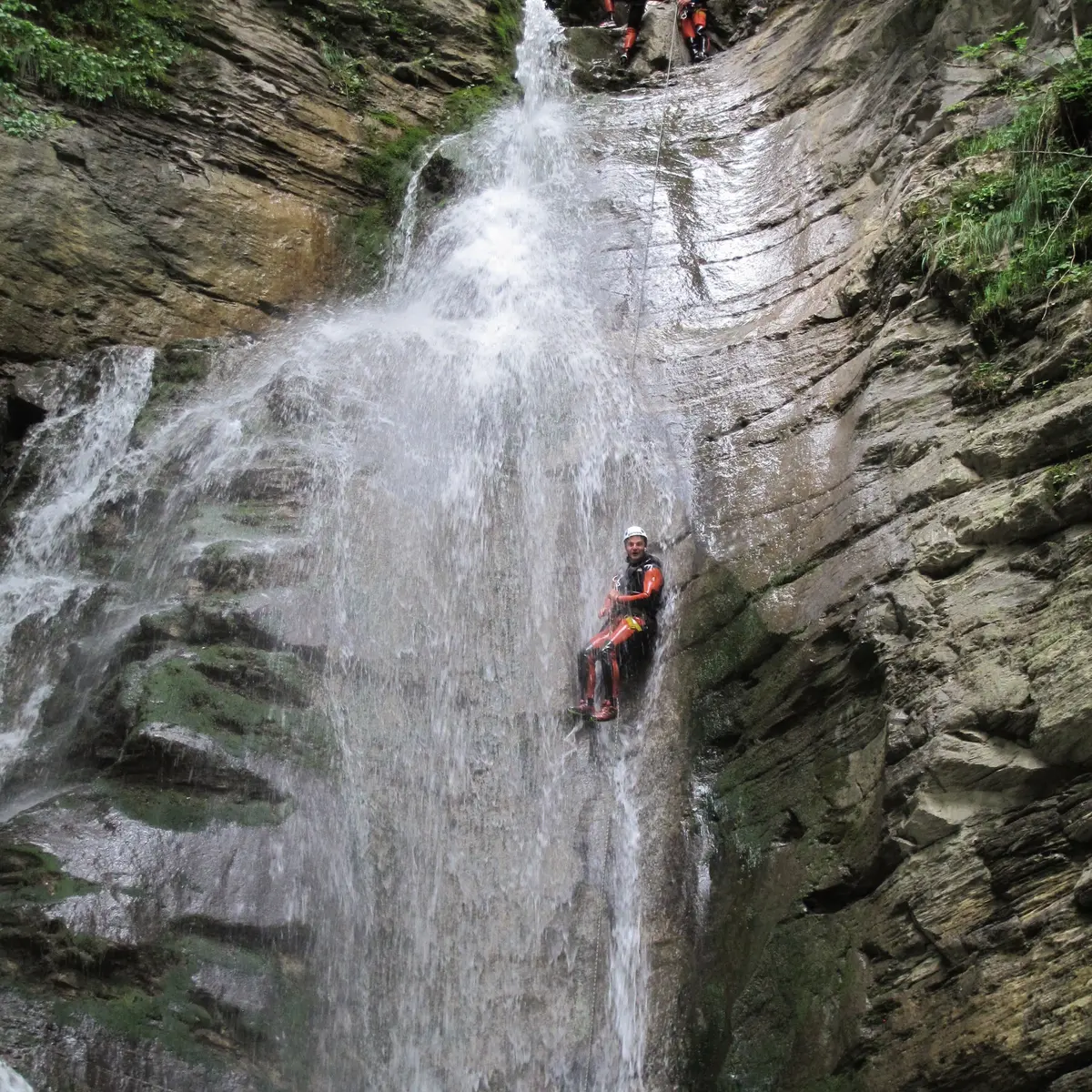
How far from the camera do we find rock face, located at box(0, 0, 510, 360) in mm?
11953

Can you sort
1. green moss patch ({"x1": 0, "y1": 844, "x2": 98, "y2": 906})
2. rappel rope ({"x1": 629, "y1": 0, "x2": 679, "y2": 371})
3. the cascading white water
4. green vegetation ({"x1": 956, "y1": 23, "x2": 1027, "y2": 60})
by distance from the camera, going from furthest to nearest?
rappel rope ({"x1": 629, "y1": 0, "x2": 679, "y2": 371}), green vegetation ({"x1": 956, "y1": 23, "x2": 1027, "y2": 60}), the cascading white water, green moss patch ({"x1": 0, "y1": 844, "x2": 98, "y2": 906})

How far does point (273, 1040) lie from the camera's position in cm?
650

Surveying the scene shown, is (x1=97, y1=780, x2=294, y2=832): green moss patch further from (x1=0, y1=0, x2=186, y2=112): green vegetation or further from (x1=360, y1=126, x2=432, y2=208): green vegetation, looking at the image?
(x1=360, y1=126, x2=432, y2=208): green vegetation

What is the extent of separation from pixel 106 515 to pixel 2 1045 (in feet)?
17.0

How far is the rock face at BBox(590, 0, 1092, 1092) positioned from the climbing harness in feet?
1.42

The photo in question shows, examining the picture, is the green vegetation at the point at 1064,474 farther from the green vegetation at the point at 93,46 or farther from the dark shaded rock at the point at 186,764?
the green vegetation at the point at 93,46

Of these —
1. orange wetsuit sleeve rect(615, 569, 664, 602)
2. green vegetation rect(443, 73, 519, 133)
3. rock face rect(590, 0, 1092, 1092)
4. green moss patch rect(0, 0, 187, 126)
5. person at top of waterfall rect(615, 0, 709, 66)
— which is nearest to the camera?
rock face rect(590, 0, 1092, 1092)

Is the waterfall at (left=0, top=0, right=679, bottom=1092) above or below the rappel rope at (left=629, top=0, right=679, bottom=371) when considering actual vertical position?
below

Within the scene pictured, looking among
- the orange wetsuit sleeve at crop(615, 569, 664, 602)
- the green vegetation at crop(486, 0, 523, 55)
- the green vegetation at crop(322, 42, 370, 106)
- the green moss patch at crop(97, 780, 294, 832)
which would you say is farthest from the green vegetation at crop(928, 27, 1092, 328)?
the green vegetation at crop(486, 0, 523, 55)

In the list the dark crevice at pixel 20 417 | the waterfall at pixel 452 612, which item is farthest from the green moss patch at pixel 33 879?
the dark crevice at pixel 20 417

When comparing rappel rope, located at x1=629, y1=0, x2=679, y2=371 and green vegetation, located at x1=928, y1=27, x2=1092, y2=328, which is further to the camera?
rappel rope, located at x1=629, y1=0, x2=679, y2=371

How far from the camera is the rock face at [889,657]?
5.17 metres

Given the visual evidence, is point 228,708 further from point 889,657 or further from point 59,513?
point 889,657

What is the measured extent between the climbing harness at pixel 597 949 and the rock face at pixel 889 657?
1.42 ft
